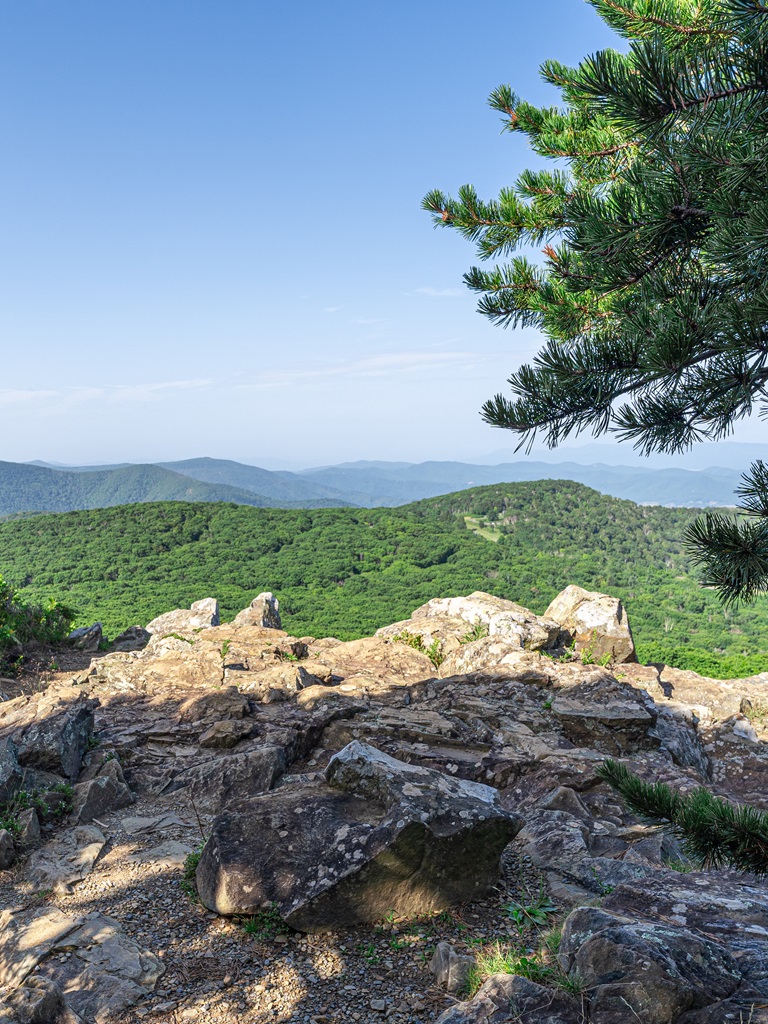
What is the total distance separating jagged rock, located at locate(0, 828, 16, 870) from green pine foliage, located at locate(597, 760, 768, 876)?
19.4 feet

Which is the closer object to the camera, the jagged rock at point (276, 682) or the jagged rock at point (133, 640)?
the jagged rock at point (276, 682)

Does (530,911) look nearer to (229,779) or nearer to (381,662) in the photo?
(229,779)

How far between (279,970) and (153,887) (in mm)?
1677

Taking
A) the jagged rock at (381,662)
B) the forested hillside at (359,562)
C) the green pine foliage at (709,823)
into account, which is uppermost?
the green pine foliage at (709,823)

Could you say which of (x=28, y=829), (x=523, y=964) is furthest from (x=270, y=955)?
(x=28, y=829)

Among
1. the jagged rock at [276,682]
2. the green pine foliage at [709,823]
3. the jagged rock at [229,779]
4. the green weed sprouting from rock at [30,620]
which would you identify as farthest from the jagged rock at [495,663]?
the green weed sprouting from rock at [30,620]

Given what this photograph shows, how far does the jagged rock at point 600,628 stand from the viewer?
46.4ft

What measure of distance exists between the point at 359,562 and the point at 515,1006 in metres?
58.7

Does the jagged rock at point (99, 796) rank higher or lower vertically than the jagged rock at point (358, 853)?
lower

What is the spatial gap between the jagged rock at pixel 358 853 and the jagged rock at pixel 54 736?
10.8ft

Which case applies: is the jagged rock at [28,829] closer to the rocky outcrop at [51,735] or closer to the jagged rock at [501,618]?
the rocky outcrop at [51,735]

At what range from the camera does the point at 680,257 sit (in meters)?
4.00

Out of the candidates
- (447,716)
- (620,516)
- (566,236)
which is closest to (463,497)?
(620,516)

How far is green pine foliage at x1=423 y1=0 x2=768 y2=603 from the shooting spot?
3064 mm
